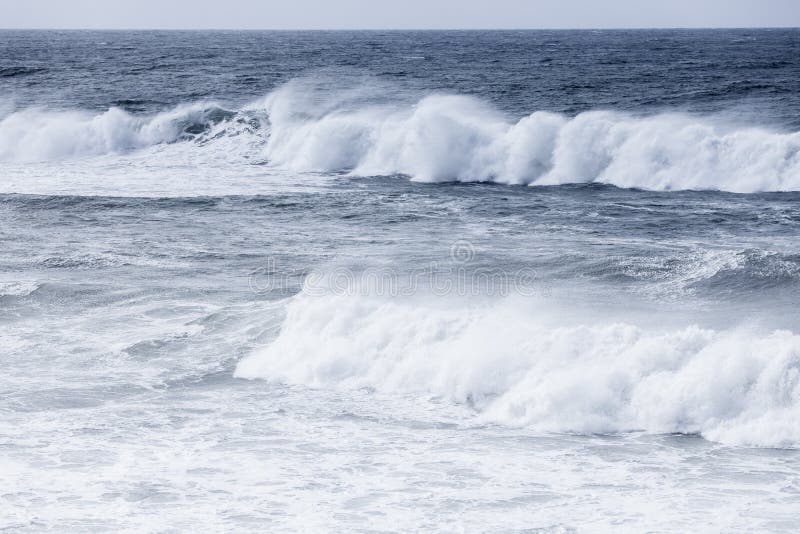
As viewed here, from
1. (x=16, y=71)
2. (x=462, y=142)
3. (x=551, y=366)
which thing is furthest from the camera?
(x=16, y=71)

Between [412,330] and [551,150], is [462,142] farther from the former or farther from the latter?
[412,330]

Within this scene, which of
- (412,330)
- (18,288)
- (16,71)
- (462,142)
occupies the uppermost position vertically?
(16,71)

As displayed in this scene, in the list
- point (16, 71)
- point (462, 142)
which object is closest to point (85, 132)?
point (462, 142)

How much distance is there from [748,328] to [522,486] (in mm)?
5373

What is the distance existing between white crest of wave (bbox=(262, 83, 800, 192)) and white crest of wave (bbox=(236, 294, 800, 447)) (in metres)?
13.1

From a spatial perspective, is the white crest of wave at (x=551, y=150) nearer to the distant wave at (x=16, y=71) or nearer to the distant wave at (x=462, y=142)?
the distant wave at (x=462, y=142)

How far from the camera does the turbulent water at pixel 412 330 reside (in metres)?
9.04

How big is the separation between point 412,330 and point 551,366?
79.2 inches

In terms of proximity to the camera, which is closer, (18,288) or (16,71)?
(18,288)

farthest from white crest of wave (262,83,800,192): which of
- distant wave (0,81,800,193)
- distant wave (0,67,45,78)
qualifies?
distant wave (0,67,45,78)

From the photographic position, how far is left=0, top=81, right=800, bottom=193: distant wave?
25.8 m

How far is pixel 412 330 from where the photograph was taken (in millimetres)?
12930

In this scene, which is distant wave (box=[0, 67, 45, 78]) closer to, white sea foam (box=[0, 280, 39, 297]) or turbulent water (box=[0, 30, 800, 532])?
turbulent water (box=[0, 30, 800, 532])

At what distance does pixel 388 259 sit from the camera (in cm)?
1733
